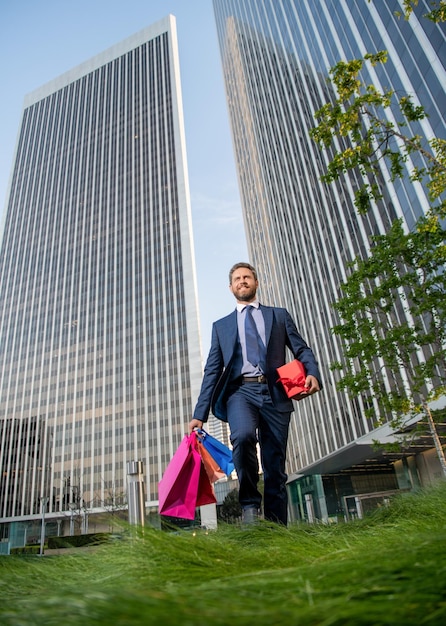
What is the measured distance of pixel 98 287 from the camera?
3546 inches

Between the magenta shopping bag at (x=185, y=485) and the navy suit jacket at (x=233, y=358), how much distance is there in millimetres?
617

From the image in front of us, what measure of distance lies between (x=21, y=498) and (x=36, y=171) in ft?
234

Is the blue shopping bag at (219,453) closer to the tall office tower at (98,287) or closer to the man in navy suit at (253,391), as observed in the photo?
the man in navy suit at (253,391)

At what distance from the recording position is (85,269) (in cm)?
9288

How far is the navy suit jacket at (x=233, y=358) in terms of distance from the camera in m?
4.25

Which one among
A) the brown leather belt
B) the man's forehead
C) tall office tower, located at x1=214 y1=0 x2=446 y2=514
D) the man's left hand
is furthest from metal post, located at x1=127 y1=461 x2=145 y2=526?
tall office tower, located at x1=214 y1=0 x2=446 y2=514

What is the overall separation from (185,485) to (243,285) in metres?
2.10

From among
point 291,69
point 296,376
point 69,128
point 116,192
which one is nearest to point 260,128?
point 291,69

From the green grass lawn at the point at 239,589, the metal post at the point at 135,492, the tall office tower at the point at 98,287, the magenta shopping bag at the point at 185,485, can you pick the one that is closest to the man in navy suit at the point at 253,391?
the magenta shopping bag at the point at 185,485

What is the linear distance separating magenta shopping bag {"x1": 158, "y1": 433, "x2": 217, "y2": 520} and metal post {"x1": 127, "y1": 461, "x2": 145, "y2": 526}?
170 mm

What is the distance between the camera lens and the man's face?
4.73 m

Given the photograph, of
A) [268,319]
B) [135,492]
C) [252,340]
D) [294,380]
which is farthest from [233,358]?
[135,492]

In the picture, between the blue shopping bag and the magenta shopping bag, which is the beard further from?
the magenta shopping bag

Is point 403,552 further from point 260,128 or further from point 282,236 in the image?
point 260,128
